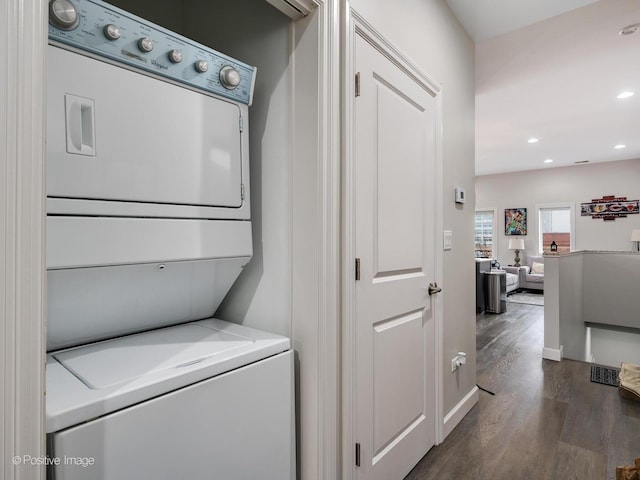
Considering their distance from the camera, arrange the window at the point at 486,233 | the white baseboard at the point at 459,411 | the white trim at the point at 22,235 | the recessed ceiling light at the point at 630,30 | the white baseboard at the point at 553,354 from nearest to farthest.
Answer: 1. the white trim at the point at 22,235
2. the white baseboard at the point at 459,411
3. the recessed ceiling light at the point at 630,30
4. the white baseboard at the point at 553,354
5. the window at the point at 486,233

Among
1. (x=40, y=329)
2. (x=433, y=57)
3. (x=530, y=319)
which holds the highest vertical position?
(x=433, y=57)

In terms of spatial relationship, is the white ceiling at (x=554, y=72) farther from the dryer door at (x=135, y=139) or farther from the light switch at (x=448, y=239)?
the dryer door at (x=135, y=139)

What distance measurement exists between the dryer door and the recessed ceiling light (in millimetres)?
3173

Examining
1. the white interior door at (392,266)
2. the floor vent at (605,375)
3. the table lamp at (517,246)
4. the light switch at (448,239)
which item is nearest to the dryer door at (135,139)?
the white interior door at (392,266)

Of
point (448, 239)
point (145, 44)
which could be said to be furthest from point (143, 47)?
point (448, 239)

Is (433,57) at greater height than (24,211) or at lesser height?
greater

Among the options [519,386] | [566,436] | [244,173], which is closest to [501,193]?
[519,386]

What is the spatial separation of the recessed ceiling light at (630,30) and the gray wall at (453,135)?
3.99ft

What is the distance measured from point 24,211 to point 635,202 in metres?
9.95

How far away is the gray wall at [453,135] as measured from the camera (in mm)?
1882

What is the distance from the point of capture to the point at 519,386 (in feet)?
9.36

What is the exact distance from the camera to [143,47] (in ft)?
3.32

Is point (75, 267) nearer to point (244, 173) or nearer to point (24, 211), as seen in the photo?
point (24, 211)

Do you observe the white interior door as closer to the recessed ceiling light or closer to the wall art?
the recessed ceiling light
